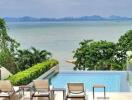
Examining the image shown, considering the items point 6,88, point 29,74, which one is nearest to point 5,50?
point 29,74

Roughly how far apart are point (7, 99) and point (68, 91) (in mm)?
1603

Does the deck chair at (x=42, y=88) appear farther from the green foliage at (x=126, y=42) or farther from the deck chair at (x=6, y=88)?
the green foliage at (x=126, y=42)

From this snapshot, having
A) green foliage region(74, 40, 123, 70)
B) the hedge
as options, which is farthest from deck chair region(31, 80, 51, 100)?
green foliage region(74, 40, 123, 70)

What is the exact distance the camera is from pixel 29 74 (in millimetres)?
14375

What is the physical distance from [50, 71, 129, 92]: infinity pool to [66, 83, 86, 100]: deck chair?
15.8 feet

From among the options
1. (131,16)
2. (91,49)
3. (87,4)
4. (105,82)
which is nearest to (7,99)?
(105,82)

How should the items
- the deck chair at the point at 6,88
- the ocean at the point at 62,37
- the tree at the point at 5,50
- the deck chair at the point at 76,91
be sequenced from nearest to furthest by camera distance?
the deck chair at the point at 76,91 < the deck chair at the point at 6,88 < the tree at the point at 5,50 < the ocean at the point at 62,37

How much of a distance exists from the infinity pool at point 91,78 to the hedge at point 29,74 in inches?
22.5

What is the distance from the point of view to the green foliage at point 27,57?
73.6 feet

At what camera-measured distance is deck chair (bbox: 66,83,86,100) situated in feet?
33.6

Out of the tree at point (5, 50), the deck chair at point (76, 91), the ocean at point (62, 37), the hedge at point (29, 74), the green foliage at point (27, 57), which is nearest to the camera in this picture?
the deck chair at point (76, 91)

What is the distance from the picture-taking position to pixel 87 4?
5662 cm

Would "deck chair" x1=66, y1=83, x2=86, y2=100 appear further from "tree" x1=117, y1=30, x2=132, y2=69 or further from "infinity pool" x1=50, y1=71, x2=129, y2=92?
"tree" x1=117, y1=30, x2=132, y2=69

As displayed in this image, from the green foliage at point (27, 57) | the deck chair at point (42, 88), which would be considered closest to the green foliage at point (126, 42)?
the green foliage at point (27, 57)
